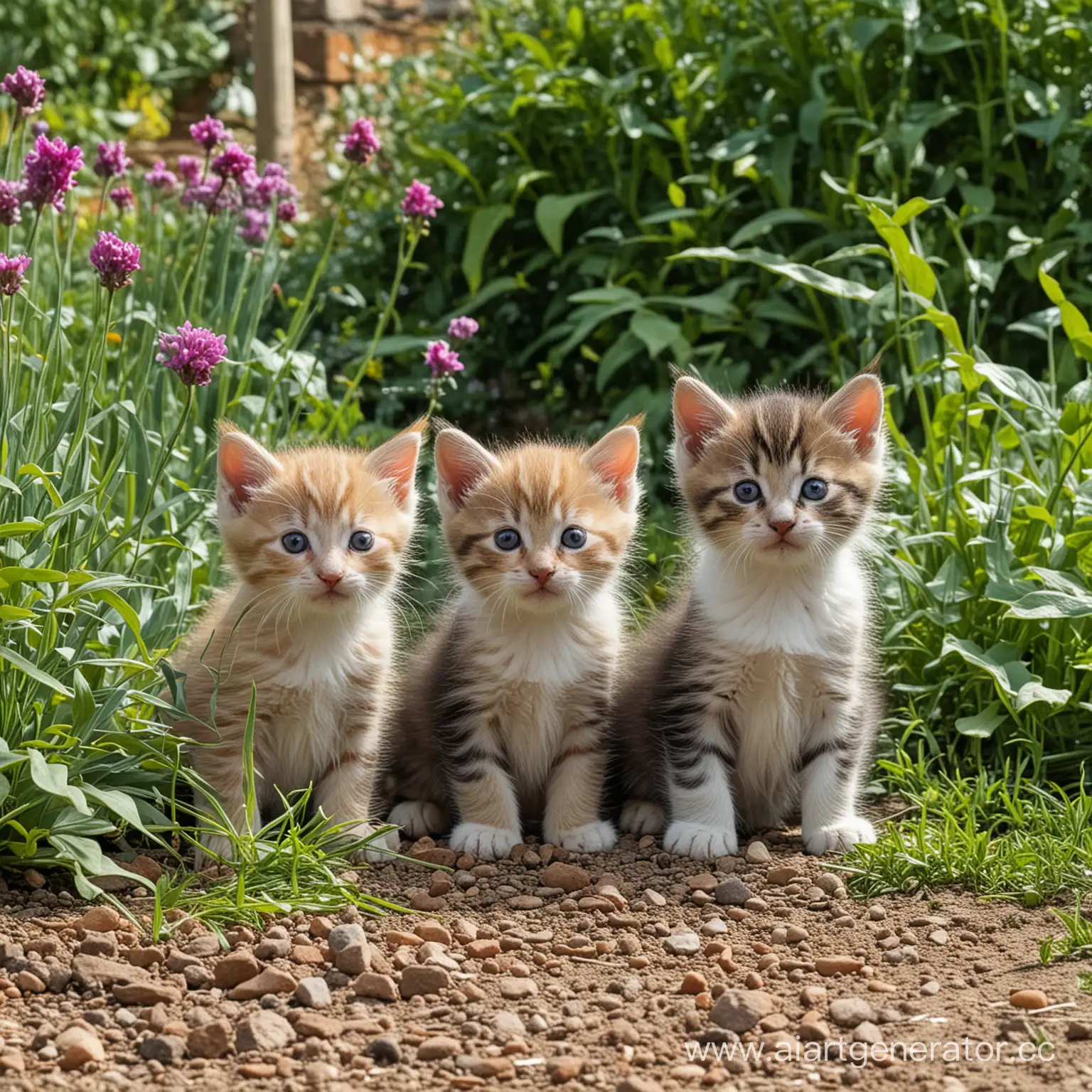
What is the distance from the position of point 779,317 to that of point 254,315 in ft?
6.86

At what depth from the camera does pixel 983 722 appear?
392cm

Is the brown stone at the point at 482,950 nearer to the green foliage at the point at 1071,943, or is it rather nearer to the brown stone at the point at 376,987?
the brown stone at the point at 376,987

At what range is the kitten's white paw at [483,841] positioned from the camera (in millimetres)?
3693

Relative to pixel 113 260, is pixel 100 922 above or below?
below

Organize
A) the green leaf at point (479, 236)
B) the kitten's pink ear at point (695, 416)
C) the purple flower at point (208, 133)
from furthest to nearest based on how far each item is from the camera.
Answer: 1. the green leaf at point (479, 236)
2. the purple flower at point (208, 133)
3. the kitten's pink ear at point (695, 416)

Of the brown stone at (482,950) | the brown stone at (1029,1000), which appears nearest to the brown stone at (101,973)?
the brown stone at (482,950)

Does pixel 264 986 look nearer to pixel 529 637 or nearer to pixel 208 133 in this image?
pixel 529 637

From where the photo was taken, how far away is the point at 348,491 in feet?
11.9

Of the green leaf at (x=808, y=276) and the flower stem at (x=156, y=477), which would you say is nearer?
the flower stem at (x=156, y=477)

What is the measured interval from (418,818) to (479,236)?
3017mm

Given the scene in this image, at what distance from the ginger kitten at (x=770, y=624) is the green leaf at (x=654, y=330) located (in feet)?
5.53

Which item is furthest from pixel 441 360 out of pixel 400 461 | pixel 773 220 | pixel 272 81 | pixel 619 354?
pixel 272 81

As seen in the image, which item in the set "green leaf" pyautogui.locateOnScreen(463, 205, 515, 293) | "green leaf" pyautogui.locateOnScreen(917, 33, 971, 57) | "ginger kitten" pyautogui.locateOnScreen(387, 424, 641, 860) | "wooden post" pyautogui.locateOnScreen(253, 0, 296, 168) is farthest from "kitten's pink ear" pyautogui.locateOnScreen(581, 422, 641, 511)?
"wooden post" pyautogui.locateOnScreen(253, 0, 296, 168)

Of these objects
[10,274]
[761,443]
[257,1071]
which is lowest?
[257,1071]
